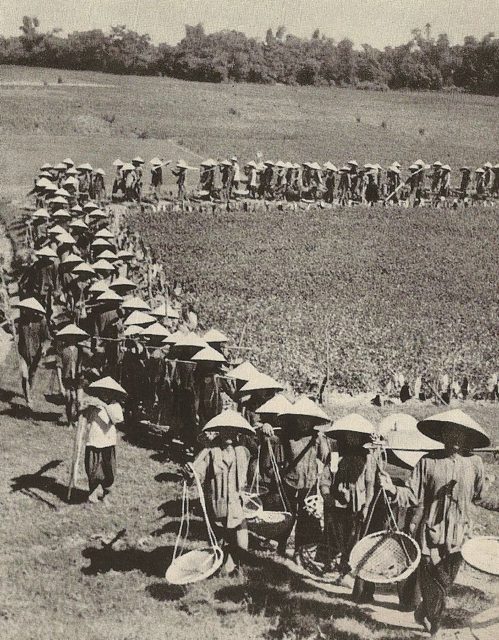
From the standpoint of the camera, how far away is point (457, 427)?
6.43 meters

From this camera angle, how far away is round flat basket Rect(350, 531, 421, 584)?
6168mm

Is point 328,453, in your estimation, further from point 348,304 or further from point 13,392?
point 348,304

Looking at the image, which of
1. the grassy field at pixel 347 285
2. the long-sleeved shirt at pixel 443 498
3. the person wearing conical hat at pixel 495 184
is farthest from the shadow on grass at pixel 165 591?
the person wearing conical hat at pixel 495 184

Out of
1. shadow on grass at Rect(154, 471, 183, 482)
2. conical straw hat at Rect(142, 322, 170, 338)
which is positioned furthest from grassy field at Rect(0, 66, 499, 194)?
shadow on grass at Rect(154, 471, 183, 482)

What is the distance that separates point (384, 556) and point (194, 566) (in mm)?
1595

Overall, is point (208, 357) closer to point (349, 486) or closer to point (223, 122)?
point (349, 486)

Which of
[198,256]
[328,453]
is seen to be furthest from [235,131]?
[328,453]

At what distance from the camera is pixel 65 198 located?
2103 centimetres

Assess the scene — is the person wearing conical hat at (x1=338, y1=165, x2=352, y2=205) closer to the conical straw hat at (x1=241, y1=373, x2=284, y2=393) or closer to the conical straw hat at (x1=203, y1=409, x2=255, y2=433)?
Answer: the conical straw hat at (x1=241, y1=373, x2=284, y2=393)

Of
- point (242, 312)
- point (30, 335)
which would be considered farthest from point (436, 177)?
point (30, 335)

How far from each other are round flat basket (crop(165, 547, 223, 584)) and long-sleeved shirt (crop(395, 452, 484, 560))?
170 cm

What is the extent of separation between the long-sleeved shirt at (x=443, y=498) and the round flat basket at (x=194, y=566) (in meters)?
1.70

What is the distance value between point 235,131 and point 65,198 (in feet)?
91.4

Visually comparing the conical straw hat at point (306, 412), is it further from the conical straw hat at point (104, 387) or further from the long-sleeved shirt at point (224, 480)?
the conical straw hat at point (104, 387)
